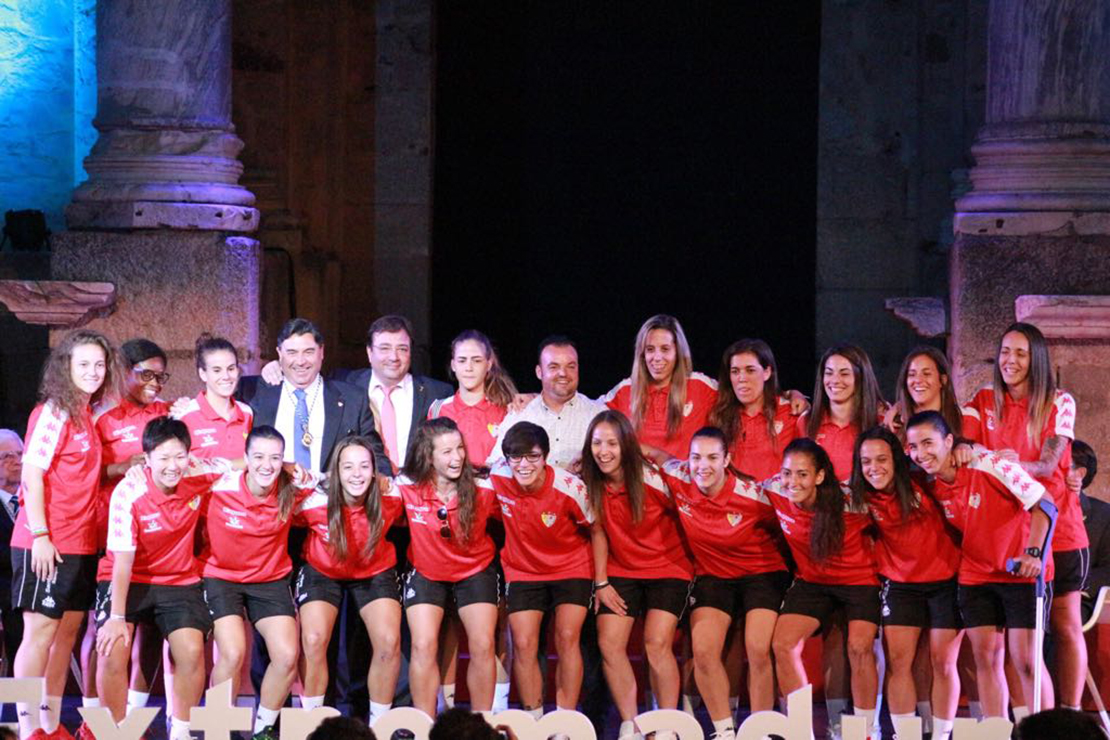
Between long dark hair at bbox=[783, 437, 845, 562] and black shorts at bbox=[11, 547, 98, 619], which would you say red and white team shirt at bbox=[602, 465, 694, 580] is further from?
black shorts at bbox=[11, 547, 98, 619]

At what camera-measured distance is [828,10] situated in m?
11.1

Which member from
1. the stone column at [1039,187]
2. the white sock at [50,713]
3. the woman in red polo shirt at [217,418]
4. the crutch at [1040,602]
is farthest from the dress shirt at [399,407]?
the stone column at [1039,187]

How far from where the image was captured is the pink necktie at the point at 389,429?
8117 mm

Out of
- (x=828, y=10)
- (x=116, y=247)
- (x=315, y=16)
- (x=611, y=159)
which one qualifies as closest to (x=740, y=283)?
(x=611, y=159)

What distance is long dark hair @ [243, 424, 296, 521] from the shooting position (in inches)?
289

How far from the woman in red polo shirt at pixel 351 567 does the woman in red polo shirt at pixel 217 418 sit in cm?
52

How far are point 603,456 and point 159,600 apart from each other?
1976 mm

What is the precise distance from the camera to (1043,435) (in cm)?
757

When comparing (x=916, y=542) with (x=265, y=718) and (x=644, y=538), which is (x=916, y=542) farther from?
(x=265, y=718)

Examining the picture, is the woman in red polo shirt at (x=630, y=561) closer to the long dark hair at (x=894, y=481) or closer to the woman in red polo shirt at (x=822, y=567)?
the woman in red polo shirt at (x=822, y=567)

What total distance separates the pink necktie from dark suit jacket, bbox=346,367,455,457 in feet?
0.22

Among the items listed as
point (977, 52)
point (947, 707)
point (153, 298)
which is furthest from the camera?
point (977, 52)

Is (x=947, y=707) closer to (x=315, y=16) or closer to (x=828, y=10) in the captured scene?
(x=828, y=10)

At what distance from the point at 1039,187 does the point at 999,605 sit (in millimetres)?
2592
